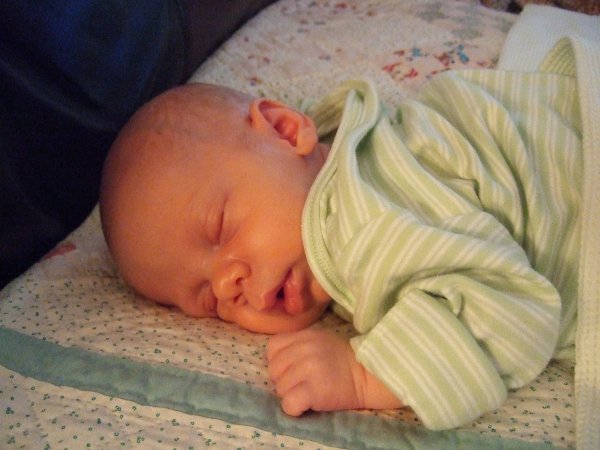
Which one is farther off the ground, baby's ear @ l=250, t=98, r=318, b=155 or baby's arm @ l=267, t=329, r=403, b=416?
baby's ear @ l=250, t=98, r=318, b=155

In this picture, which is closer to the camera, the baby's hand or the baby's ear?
the baby's hand

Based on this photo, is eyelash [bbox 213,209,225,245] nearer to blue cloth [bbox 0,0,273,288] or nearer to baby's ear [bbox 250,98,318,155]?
baby's ear [bbox 250,98,318,155]

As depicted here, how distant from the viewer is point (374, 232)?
0.66 meters

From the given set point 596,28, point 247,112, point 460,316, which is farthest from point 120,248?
point 596,28

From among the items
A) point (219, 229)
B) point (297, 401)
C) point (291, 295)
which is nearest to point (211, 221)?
point (219, 229)

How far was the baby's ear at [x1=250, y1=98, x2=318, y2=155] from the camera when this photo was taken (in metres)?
0.82

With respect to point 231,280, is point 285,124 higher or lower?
higher

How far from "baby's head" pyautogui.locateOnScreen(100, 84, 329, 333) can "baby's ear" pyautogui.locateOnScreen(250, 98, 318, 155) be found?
0.11ft

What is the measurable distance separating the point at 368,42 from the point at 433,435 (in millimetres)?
946

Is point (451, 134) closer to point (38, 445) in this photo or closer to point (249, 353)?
point (249, 353)

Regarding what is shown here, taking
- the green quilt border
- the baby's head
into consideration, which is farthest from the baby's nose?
the green quilt border

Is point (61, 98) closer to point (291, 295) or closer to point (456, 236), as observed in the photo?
point (291, 295)

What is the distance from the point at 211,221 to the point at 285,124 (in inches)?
8.1

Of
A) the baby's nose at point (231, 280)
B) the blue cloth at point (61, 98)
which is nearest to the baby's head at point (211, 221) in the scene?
the baby's nose at point (231, 280)
